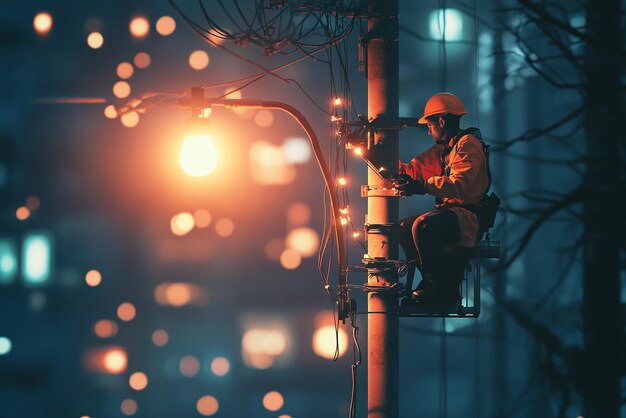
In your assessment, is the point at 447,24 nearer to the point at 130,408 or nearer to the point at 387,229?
the point at 387,229

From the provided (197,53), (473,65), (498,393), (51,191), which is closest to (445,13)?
(473,65)

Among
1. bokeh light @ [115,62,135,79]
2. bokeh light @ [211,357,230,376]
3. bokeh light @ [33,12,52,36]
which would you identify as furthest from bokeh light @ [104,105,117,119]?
bokeh light @ [211,357,230,376]

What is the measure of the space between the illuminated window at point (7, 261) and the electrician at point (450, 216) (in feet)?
23.7

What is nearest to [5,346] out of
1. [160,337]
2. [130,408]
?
[130,408]

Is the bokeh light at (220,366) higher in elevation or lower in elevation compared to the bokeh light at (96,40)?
lower

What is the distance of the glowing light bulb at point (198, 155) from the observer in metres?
6.03

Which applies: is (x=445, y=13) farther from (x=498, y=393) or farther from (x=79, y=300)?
(x=79, y=300)

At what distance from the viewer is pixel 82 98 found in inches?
427

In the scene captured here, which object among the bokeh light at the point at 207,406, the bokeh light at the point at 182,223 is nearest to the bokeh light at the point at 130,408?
the bokeh light at the point at 207,406

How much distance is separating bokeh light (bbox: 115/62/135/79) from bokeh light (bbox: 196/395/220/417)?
15.2 ft

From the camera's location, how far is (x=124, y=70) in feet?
35.4

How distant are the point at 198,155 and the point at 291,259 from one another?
4.48 metres

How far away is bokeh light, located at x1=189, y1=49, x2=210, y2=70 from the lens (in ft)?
34.8

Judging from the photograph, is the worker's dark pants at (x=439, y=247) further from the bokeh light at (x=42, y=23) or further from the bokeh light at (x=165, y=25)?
the bokeh light at (x=42, y=23)
